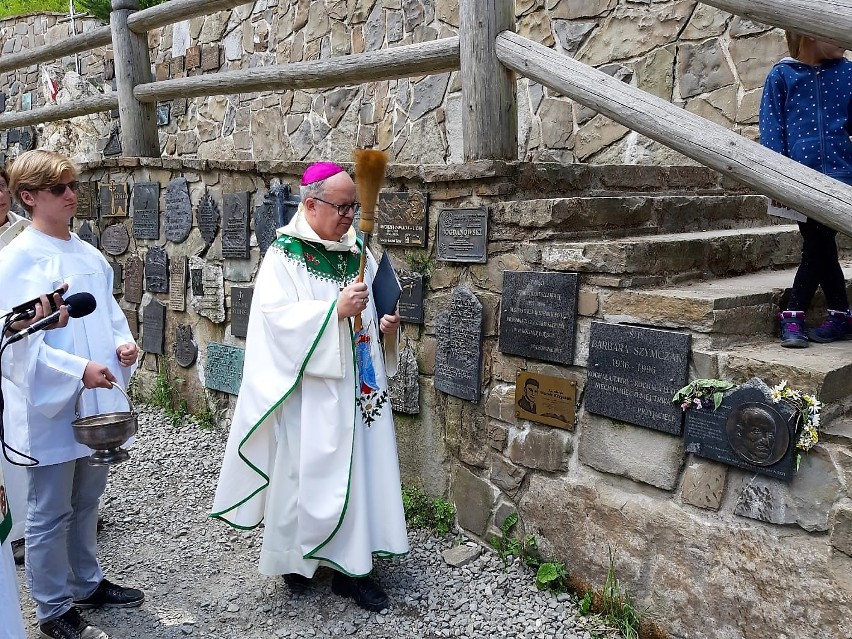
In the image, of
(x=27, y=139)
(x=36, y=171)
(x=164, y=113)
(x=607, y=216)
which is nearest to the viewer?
(x=36, y=171)

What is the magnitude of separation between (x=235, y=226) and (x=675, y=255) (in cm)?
297

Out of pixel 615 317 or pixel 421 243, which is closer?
pixel 615 317

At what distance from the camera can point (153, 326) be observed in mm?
5602

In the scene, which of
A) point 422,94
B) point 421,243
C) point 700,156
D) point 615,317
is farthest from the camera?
point 422,94

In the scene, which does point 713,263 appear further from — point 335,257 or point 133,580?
point 133,580

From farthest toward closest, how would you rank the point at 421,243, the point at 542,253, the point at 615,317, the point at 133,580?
the point at 421,243, the point at 133,580, the point at 542,253, the point at 615,317

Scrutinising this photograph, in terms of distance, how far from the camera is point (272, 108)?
371 inches

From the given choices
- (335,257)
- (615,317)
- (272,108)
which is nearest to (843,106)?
(615,317)

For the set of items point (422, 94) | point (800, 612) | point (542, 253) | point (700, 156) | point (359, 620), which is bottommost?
point (359, 620)

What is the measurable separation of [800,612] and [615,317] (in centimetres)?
121

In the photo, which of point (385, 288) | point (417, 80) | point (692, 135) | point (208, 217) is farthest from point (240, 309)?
point (417, 80)

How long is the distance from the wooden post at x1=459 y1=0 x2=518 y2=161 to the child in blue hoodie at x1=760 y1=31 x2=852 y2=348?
1.16 metres

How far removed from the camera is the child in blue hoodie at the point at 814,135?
2830 mm

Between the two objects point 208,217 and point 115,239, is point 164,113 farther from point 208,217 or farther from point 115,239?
point 208,217
